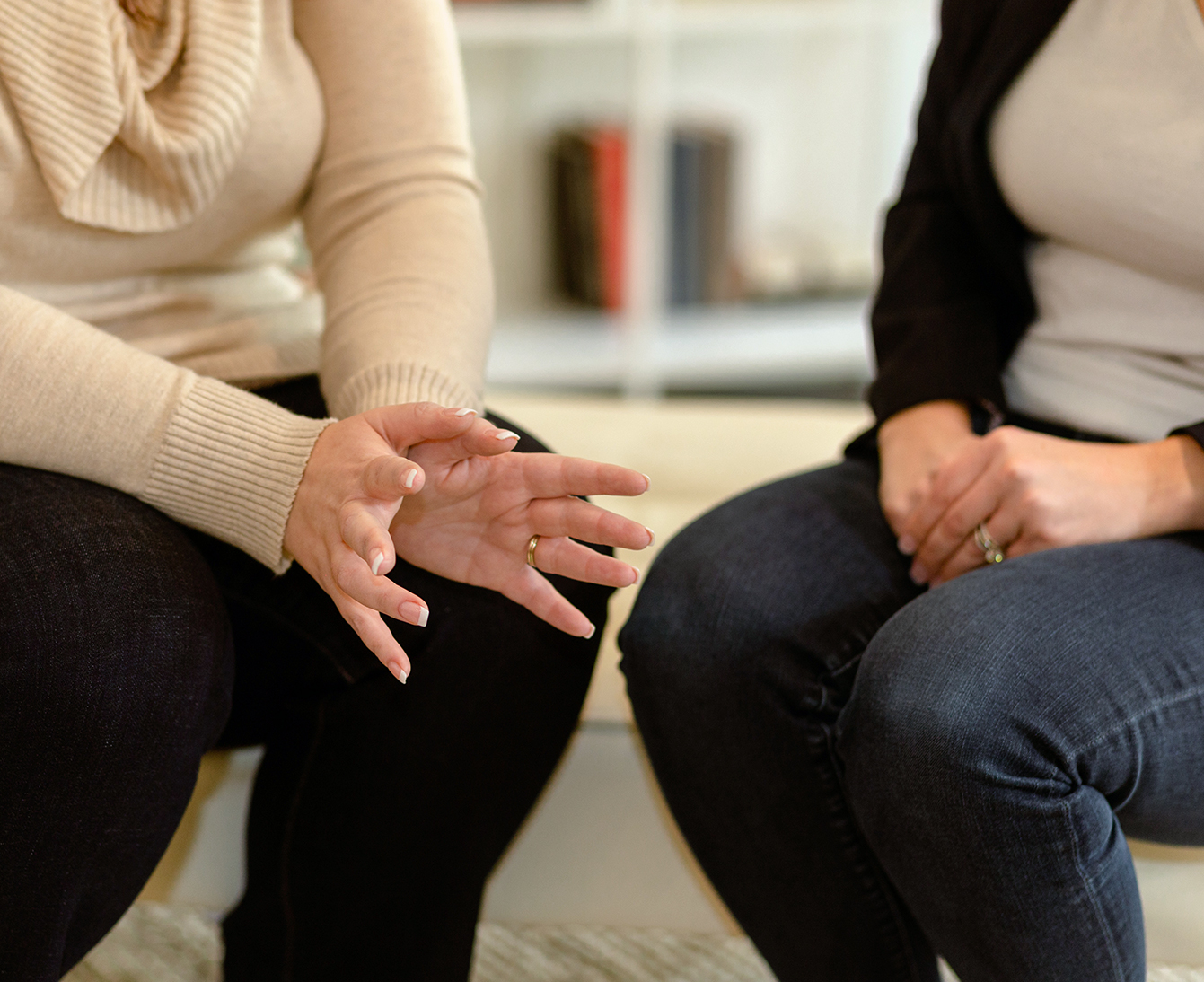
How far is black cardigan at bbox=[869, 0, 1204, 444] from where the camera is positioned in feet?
2.51

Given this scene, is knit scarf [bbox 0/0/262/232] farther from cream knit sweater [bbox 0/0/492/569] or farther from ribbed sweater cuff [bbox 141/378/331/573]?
ribbed sweater cuff [bbox 141/378/331/573]

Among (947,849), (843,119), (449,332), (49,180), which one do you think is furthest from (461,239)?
(843,119)

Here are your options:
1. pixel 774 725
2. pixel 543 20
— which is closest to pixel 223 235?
pixel 774 725

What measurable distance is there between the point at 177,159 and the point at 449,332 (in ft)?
0.61

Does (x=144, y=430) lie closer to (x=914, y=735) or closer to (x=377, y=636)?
(x=377, y=636)

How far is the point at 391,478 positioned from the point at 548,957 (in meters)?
0.56

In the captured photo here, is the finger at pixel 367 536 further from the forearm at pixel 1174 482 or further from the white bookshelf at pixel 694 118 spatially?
the white bookshelf at pixel 694 118

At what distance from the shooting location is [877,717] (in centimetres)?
60

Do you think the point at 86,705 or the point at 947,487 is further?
the point at 947,487

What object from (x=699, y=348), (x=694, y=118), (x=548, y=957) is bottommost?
(x=699, y=348)

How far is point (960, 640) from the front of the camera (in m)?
0.60

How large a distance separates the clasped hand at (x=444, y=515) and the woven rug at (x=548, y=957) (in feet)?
1.36

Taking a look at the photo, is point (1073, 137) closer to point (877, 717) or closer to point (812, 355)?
point (877, 717)

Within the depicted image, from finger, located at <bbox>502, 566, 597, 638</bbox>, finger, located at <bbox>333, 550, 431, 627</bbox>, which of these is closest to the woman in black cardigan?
finger, located at <bbox>502, 566, 597, 638</bbox>
